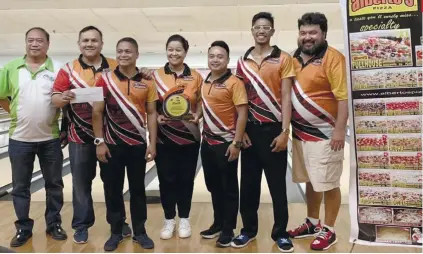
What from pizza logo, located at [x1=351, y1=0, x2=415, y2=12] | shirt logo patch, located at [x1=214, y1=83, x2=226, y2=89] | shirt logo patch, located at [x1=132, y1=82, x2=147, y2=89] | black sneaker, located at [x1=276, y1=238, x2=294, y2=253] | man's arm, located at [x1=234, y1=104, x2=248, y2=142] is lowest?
black sneaker, located at [x1=276, y1=238, x2=294, y2=253]

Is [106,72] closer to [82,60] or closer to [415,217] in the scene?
[82,60]

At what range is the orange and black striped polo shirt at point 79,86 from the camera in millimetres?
2686

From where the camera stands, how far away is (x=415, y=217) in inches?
93.9

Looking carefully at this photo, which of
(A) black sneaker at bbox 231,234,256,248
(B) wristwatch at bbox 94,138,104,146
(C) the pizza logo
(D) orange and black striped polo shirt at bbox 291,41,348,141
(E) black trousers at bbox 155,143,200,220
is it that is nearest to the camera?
(C) the pizza logo

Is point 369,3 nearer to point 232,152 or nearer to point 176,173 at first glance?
point 232,152

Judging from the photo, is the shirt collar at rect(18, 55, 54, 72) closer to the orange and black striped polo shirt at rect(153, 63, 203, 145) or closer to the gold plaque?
the orange and black striped polo shirt at rect(153, 63, 203, 145)

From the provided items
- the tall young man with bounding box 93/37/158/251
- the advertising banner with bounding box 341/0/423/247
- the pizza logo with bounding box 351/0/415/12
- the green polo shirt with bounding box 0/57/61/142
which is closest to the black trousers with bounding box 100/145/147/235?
the tall young man with bounding box 93/37/158/251

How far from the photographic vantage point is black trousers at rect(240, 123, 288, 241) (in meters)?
2.59

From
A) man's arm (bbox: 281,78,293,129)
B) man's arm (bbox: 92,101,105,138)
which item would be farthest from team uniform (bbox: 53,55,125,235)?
man's arm (bbox: 281,78,293,129)

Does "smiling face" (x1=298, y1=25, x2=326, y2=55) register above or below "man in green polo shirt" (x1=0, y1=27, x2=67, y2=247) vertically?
above

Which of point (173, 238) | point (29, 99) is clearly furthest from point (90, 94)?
point (173, 238)

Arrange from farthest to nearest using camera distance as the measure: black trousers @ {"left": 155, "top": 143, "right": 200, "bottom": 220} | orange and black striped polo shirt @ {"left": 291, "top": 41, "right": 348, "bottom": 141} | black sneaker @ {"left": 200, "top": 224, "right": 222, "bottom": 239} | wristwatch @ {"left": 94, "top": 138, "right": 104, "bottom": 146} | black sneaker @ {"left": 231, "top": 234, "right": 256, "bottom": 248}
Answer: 1. black sneaker @ {"left": 200, "top": 224, "right": 222, "bottom": 239}
2. black trousers @ {"left": 155, "top": 143, "right": 200, "bottom": 220}
3. black sneaker @ {"left": 231, "top": 234, "right": 256, "bottom": 248}
4. wristwatch @ {"left": 94, "top": 138, "right": 104, "bottom": 146}
5. orange and black striped polo shirt @ {"left": 291, "top": 41, "right": 348, "bottom": 141}

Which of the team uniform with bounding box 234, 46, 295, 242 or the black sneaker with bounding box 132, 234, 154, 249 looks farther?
the black sneaker with bounding box 132, 234, 154, 249

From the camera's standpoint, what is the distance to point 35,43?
9.09 ft
